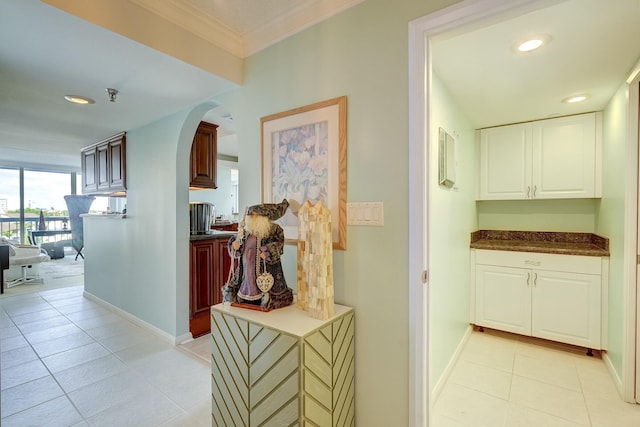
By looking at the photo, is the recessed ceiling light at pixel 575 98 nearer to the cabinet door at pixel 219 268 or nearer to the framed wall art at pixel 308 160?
the framed wall art at pixel 308 160

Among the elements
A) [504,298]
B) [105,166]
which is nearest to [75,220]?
[105,166]

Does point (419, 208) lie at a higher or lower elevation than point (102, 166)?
lower

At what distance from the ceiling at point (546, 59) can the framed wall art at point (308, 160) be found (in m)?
0.61

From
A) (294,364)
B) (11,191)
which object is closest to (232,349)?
(294,364)

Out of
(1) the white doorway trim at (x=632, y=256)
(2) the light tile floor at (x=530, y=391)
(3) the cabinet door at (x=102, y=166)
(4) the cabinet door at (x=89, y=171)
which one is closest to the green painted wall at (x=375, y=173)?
(2) the light tile floor at (x=530, y=391)

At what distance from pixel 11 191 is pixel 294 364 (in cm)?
848

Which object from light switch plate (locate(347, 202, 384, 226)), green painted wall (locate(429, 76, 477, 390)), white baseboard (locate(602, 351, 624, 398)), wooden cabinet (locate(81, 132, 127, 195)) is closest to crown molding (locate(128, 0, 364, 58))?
green painted wall (locate(429, 76, 477, 390))

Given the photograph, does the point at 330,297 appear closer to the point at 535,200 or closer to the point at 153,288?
the point at 153,288

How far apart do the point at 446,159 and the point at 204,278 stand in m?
2.49

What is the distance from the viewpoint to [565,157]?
2705mm

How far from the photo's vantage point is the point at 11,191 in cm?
631

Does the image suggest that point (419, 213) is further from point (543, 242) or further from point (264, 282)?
point (543, 242)

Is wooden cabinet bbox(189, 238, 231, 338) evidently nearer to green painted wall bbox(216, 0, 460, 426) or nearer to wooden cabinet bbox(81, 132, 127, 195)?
wooden cabinet bbox(81, 132, 127, 195)

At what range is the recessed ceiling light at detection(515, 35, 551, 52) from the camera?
59.4 inches
